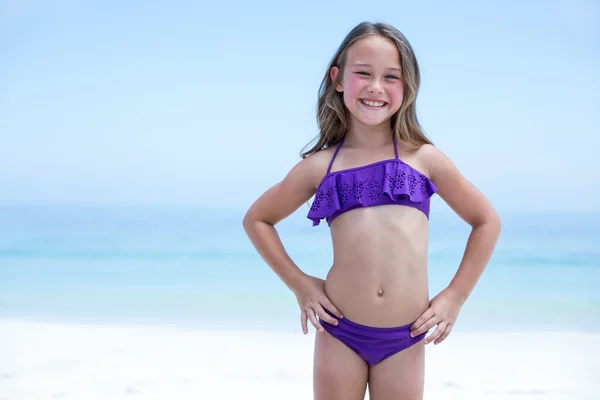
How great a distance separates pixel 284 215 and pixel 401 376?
676 mm

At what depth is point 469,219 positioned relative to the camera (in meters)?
2.47

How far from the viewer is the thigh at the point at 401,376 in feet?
7.70

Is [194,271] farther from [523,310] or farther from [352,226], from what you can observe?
[352,226]

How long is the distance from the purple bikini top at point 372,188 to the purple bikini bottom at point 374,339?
0.38m

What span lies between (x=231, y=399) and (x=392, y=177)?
7.07 feet

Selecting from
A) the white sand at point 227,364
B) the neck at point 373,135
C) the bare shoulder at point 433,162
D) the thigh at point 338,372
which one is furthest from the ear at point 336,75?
the white sand at point 227,364

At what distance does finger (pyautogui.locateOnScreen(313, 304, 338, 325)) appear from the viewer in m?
2.37

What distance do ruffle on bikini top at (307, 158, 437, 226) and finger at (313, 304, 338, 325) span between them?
29 centimetres

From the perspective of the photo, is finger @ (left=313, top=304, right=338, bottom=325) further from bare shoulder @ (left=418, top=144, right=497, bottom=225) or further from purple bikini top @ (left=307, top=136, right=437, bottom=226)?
bare shoulder @ (left=418, top=144, right=497, bottom=225)

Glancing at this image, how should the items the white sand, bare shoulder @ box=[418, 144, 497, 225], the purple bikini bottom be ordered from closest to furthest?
the purple bikini bottom → bare shoulder @ box=[418, 144, 497, 225] → the white sand

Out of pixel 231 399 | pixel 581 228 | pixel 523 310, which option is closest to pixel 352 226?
pixel 231 399

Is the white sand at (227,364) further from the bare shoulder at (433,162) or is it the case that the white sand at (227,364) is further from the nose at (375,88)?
the nose at (375,88)

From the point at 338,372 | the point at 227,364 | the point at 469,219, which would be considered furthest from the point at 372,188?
the point at 227,364

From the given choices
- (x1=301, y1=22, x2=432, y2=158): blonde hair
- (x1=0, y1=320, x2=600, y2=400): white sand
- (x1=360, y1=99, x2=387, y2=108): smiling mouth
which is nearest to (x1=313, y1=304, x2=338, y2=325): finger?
(x1=301, y1=22, x2=432, y2=158): blonde hair
